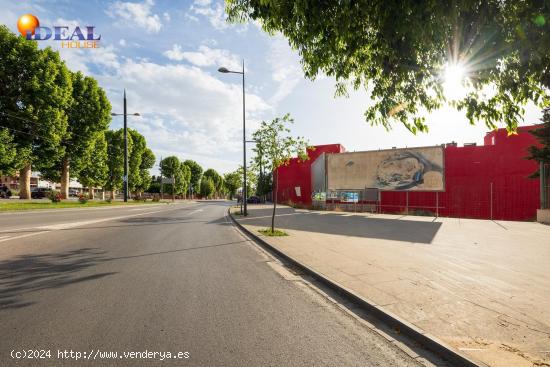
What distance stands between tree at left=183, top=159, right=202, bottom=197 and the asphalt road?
287ft

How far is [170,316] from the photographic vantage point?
12.1ft

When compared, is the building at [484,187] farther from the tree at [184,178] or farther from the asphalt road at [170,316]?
the tree at [184,178]

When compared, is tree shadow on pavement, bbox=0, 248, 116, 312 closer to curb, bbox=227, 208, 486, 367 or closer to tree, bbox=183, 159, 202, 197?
curb, bbox=227, 208, 486, 367

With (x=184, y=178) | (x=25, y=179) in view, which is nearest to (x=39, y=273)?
(x=25, y=179)

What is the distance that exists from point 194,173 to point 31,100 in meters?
68.9

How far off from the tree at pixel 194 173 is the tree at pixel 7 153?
6770 centimetres

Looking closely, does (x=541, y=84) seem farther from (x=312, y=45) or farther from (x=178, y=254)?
(x=178, y=254)

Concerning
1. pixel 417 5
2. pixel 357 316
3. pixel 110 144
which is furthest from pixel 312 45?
pixel 110 144

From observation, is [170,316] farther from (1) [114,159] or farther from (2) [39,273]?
(1) [114,159]

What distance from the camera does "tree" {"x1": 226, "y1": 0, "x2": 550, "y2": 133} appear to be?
10.0 ft

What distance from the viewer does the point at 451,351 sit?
281cm

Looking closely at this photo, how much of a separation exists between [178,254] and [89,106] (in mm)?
29724

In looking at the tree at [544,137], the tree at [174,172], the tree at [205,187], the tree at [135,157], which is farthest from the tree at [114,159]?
the tree at [205,187]

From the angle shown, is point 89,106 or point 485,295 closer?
point 485,295
